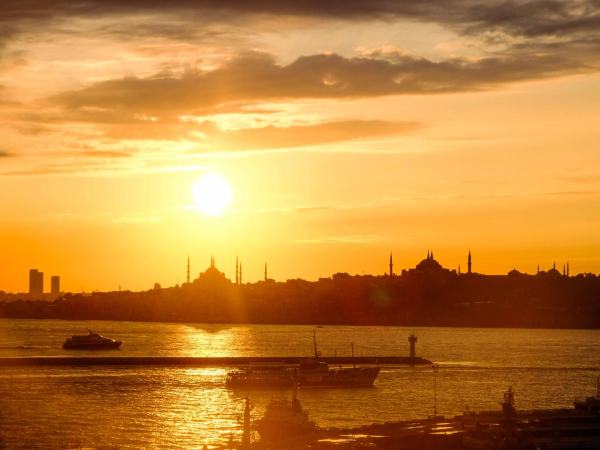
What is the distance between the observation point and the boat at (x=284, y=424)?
55.4m

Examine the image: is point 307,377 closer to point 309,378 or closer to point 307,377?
point 307,377

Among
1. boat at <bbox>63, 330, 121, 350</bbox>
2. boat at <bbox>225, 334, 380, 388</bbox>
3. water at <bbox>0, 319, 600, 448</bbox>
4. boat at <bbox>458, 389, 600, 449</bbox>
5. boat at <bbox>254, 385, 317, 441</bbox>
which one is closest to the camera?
boat at <bbox>458, 389, 600, 449</bbox>

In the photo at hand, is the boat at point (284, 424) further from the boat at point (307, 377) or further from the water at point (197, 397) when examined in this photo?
the boat at point (307, 377)

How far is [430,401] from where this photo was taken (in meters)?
82.0

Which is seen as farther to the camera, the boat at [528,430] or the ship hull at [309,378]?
the ship hull at [309,378]

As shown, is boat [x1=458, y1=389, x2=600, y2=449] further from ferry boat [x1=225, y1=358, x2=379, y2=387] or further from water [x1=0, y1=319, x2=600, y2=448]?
ferry boat [x1=225, y1=358, x2=379, y2=387]

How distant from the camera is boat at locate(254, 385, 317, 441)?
182ft

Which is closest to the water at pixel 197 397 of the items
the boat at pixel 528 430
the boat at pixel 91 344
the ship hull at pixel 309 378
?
the ship hull at pixel 309 378

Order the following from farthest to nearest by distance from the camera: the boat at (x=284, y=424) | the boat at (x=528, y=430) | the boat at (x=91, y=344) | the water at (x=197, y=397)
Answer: the boat at (x=91, y=344)
the water at (x=197, y=397)
the boat at (x=284, y=424)
the boat at (x=528, y=430)

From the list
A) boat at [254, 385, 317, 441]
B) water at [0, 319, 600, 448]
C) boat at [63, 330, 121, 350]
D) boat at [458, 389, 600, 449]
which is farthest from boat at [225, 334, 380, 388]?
boat at [63, 330, 121, 350]

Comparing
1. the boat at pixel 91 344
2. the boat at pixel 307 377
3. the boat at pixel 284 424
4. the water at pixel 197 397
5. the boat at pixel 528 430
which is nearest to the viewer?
the boat at pixel 528 430

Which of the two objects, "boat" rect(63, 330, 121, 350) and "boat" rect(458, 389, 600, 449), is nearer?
"boat" rect(458, 389, 600, 449)

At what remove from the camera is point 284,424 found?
185ft

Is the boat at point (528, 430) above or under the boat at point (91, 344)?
under
